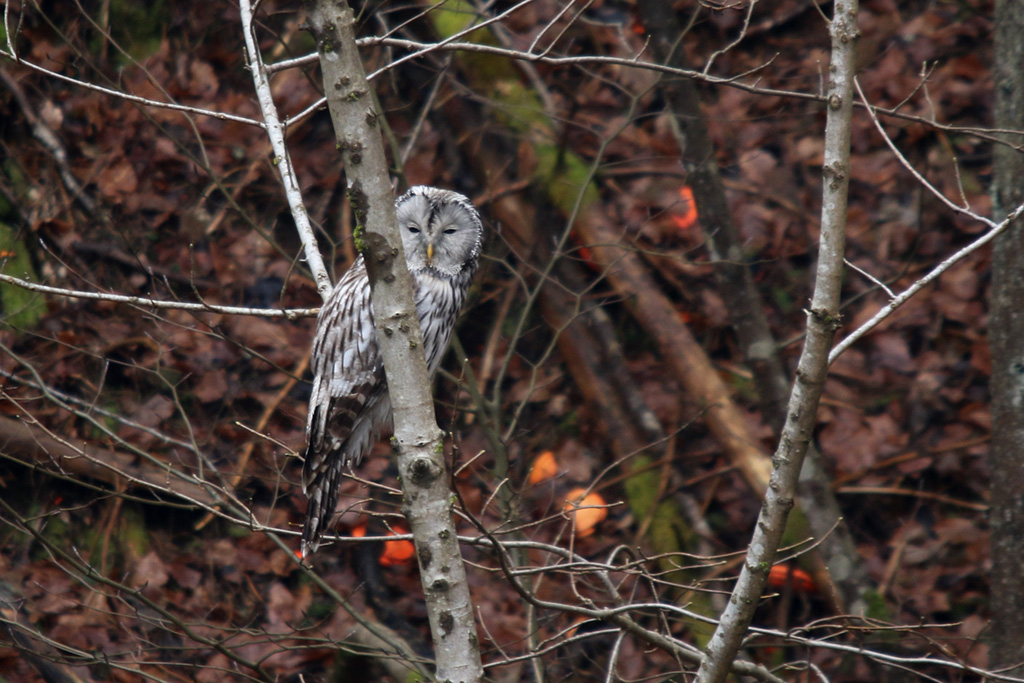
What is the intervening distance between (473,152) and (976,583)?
3959mm

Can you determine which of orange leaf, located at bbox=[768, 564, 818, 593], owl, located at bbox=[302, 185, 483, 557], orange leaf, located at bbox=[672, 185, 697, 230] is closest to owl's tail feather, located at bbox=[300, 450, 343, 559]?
owl, located at bbox=[302, 185, 483, 557]

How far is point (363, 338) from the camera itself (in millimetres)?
3742

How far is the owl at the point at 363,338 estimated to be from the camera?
3646 millimetres

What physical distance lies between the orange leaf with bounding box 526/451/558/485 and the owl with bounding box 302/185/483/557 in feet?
5.12

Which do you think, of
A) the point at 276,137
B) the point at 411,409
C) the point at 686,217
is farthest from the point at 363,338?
the point at 686,217

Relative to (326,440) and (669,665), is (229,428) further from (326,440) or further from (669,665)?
(669,665)

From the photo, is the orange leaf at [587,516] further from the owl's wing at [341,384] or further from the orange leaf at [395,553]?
the owl's wing at [341,384]

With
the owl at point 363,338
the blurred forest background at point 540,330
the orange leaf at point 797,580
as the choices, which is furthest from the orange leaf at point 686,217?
the orange leaf at point 797,580

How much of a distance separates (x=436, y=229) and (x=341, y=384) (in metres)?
0.83

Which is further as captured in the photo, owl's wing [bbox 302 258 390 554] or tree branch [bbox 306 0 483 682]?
owl's wing [bbox 302 258 390 554]

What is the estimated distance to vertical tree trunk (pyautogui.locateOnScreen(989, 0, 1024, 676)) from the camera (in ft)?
12.5

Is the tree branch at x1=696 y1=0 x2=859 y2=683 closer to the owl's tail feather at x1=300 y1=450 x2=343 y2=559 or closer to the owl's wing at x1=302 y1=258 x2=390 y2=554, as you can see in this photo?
the owl's tail feather at x1=300 y1=450 x2=343 y2=559

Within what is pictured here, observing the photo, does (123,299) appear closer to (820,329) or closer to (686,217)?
(820,329)

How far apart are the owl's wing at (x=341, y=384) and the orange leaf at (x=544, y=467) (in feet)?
5.56
